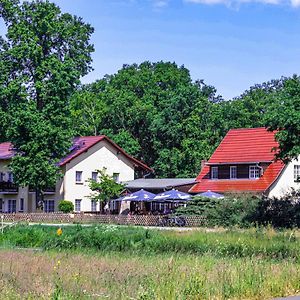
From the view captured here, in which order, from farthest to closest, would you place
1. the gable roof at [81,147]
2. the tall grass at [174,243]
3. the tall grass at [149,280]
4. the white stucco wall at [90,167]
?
the white stucco wall at [90,167], the gable roof at [81,147], the tall grass at [174,243], the tall grass at [149,280]

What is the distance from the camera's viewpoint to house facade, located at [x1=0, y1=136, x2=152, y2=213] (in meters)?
69.8

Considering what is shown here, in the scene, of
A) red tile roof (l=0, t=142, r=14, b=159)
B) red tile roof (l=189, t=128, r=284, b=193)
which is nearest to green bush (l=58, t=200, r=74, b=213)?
red tile roof (l=0, t=142, r=14, b=159)

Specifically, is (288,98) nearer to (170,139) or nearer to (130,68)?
(170,139)

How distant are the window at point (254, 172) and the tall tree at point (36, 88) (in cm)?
1692

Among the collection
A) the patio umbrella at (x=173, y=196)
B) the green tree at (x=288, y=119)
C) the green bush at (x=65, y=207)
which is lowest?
the green bush at (x=65, y=207)

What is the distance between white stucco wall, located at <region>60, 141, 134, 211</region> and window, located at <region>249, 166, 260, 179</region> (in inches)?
637

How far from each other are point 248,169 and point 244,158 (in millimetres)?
1259

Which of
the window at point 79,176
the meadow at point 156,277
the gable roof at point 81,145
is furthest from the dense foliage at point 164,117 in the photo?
the meadow at point 156,277

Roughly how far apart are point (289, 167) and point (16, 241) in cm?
3724

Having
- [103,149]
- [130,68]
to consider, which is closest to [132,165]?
[103,149]

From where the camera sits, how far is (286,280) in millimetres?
15070

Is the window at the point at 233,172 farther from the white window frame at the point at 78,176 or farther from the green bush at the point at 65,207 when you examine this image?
the white window frame at the point at 78,176

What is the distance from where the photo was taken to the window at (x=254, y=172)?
63.3 m

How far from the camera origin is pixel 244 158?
6456 cm
